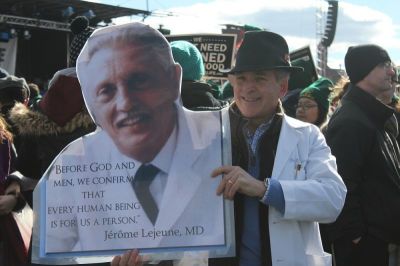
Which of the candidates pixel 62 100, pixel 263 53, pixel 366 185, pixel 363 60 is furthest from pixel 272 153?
pixel 363 60

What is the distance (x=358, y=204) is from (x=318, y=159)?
1.27 metres

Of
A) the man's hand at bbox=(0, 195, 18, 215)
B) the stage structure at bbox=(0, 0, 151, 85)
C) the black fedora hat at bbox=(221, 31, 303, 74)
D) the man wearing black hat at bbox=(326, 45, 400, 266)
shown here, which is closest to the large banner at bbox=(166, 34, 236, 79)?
the man wearing black hat at bbox=(326, 45, 400, 266)

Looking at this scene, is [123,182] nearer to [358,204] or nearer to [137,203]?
[137,203]

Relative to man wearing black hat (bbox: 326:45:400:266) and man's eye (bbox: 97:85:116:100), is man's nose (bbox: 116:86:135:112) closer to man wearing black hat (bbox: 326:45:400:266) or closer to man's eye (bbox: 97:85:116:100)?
man's eye (bbox: 97:85:116:100)

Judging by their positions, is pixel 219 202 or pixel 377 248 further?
pixel 377 248

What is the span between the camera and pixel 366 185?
10.5 ft

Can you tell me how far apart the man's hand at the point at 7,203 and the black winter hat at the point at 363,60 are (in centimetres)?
210

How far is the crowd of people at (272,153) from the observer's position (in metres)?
1.92

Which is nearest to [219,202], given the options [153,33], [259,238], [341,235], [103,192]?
[259,238]

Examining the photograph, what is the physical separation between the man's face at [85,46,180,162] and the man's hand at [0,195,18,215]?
1.13 meters

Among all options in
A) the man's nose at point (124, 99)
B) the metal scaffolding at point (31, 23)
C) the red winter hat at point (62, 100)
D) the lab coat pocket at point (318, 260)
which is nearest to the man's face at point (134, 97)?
the man's nose at point (124, 99)

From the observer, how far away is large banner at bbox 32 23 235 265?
1.88m

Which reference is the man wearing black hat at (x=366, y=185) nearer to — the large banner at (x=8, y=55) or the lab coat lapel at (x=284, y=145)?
the lab coat lapel at (x=284, y=145)

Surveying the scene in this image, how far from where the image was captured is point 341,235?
3.16 meters
